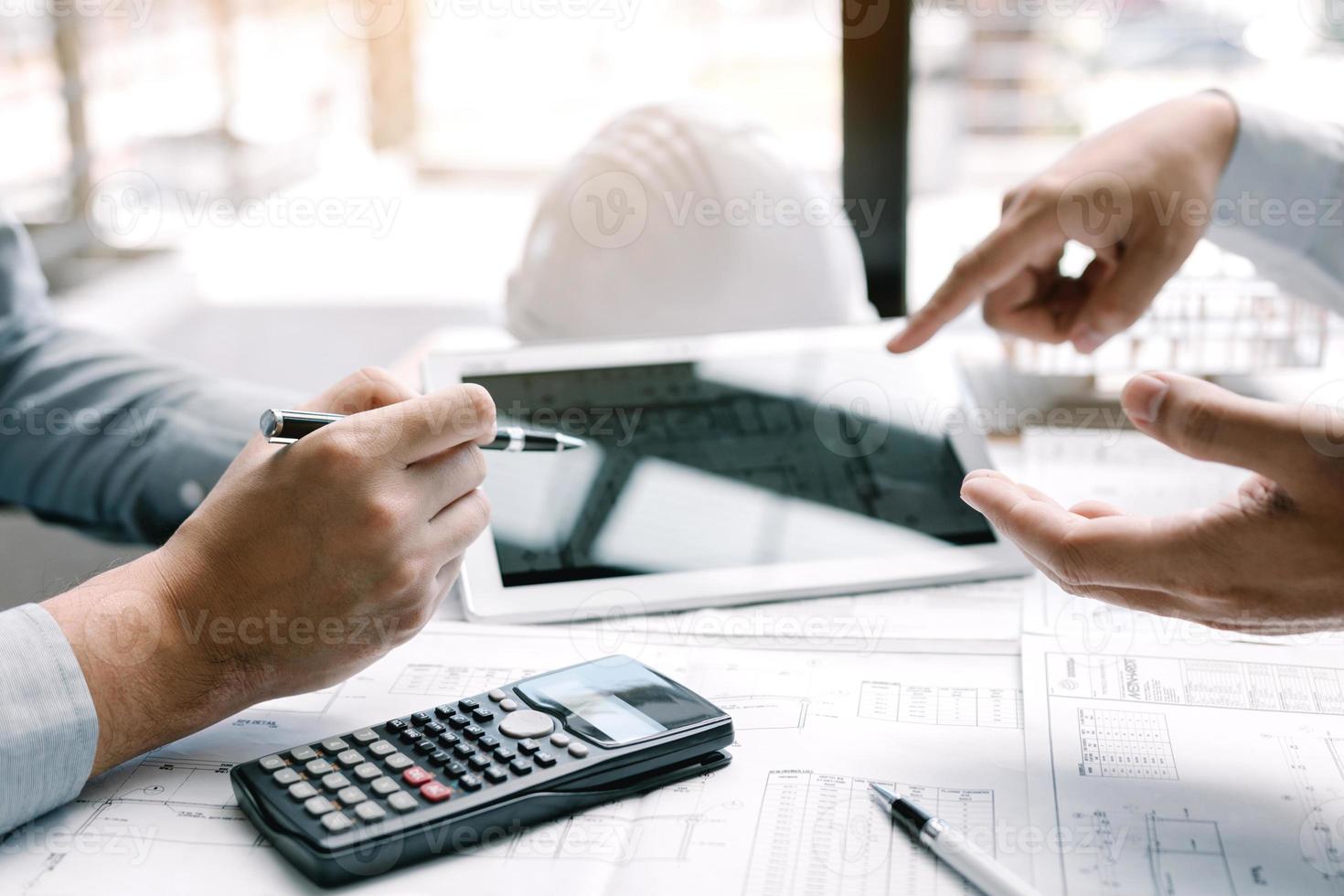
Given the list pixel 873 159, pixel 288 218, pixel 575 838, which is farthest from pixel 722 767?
pixel 288 218

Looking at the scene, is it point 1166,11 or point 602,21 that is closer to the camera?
point 1166,11

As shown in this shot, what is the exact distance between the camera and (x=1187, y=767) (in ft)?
1.72

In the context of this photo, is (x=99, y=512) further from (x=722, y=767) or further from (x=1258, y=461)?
(x=1258, y=461)

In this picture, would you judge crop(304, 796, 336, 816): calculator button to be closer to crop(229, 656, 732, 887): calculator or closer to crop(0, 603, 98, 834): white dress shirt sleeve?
crop(229, 656, 732, 887): calculator

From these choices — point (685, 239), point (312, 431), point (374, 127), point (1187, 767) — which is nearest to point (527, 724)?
point (312, 431)

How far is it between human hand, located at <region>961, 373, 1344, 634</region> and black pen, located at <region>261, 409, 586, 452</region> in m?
0.29

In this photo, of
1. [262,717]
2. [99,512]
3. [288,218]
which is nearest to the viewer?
[262,717]

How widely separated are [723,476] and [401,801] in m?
0.35

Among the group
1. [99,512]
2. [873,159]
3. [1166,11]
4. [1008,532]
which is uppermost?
[1166,11]

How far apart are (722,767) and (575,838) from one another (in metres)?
0.08

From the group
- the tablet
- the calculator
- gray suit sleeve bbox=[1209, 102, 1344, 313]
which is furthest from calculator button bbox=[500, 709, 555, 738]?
gray suit sleeve bbox=[1209, 102, 1344, 313]

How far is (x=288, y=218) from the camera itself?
1.51 m

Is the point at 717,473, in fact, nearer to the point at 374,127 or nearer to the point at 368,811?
the point at 368,811

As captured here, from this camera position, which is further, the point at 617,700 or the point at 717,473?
the point at 717,473
